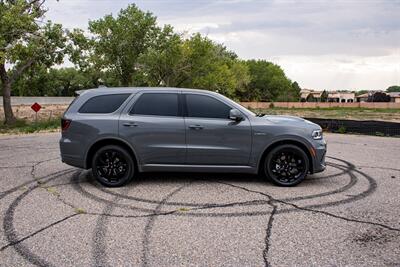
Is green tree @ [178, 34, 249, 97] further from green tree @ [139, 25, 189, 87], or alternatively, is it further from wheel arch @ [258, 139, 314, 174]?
wheel arch @ [258, 139, 314, 174]

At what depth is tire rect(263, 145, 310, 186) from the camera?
23.0 feet

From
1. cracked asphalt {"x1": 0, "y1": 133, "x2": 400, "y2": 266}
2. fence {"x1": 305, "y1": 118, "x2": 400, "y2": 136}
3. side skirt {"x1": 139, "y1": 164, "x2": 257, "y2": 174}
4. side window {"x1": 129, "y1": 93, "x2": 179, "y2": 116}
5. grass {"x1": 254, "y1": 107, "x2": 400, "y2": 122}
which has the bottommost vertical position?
cracked asphalt {"x1": 0, "y1": 133, "x2": 400, "y2": 266}

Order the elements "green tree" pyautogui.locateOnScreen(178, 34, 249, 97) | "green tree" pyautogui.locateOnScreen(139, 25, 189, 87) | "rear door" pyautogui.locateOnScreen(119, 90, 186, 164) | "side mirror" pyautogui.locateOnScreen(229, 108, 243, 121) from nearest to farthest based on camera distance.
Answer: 1. "side mirror" pyautogui.locateOnScreen(229, 108, 243, 121)
2. "rear door" pyautogui.locateOnScreen(119, 90, 186, 164)
3. "green tree" pyautogui.locateOnScreen(139, 25, 189, 87)
4. "green tree" pyautogui.locateOnScreen(178, 34, 249, 97)

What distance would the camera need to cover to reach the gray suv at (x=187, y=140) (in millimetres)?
6977

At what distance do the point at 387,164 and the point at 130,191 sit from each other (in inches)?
237

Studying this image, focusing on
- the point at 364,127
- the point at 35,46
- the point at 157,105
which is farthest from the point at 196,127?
the point at 35,46

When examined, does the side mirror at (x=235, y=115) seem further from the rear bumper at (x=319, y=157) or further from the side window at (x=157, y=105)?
the rear bumper at (x=319, y=157)

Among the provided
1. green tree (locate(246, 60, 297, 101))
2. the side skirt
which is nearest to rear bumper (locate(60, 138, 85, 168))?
the side skirt

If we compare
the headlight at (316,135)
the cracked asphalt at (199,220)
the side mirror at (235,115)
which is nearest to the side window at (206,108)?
the side mirror at (235,115)

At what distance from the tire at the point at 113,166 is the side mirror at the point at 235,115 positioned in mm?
1861

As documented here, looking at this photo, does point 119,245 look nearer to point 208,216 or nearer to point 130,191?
point 208,216

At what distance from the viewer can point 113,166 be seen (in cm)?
712

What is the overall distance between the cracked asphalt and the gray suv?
351 mm

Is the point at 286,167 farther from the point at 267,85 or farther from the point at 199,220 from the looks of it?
the point at 267,85
